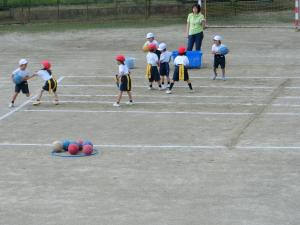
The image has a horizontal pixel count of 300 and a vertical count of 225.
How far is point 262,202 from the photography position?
11.1 m

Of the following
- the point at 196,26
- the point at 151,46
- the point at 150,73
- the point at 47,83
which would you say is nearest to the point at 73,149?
the point at 47,83

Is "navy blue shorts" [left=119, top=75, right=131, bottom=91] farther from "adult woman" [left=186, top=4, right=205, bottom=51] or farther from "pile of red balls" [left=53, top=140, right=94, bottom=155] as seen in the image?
"adult woman" [left=186, top=4, right=205, bottom=51]

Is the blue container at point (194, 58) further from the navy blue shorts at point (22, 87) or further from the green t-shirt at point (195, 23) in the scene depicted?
the navy blue shorts at point (22, 87)

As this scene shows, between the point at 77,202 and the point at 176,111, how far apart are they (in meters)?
7.15

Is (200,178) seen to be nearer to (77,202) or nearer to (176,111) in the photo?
(77,202)

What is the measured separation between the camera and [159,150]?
14.4 m

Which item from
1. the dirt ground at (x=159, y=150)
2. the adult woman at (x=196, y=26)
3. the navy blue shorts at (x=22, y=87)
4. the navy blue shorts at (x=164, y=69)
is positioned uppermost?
the adult woman at (x=196, y=26)

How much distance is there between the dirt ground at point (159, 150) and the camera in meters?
10.9

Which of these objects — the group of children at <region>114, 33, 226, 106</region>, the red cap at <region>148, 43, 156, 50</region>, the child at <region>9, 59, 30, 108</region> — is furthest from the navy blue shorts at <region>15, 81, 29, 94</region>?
the red cap at <region>148, 43, 156, 50</region>

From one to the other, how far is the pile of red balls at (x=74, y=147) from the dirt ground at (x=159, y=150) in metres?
0.19

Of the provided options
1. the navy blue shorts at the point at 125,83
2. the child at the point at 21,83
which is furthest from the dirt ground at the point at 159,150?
the navy blue shorts at the point at 125,83

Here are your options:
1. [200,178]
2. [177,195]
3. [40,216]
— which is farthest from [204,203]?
[40,216]

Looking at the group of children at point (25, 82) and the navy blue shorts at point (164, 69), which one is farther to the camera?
the navy blue shorts at point (164, 69)

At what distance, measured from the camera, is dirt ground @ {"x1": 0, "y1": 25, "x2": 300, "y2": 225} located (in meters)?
10.9
